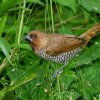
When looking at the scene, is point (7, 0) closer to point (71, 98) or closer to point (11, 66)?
point (11, 66)

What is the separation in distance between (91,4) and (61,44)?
79cm

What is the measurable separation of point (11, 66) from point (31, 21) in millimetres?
1005

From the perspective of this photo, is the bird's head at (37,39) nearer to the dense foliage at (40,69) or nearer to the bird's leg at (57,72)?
the dense foliage at (40,69)

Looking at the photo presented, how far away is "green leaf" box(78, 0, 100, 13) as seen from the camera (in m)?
5.04

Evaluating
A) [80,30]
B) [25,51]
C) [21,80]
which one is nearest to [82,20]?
[80,30]

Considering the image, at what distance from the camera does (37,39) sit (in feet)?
14.9

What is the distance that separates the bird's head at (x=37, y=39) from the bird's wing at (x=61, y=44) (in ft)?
0.17

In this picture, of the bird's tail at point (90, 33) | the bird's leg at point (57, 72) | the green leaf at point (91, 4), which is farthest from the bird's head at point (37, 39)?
the green leaf at point (91, 4)

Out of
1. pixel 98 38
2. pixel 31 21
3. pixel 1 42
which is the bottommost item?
pixel 98 38

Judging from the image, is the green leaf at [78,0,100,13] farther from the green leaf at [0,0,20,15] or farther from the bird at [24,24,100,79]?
the green leaf at [0,0,20,15]

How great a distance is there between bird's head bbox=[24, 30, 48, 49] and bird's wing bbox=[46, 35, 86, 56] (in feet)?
0.17

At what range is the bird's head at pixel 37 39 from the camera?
4516 mm

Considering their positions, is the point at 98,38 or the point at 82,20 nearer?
the point at 98,38

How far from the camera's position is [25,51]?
4926 mm
